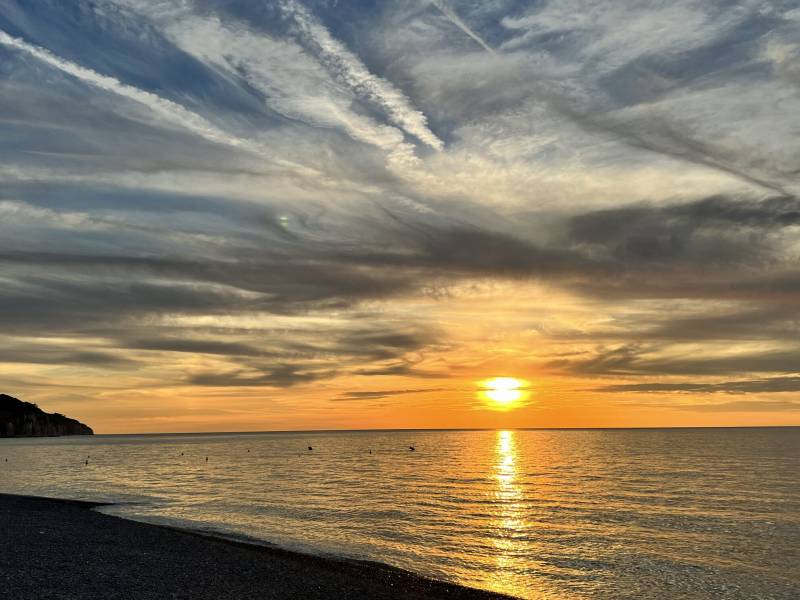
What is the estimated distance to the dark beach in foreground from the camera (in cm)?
2186

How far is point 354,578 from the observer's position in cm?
2681

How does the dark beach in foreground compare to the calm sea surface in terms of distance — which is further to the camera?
the calm sea surface

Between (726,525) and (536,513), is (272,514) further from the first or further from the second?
(726,525)

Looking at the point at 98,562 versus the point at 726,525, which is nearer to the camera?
the point at 98,562

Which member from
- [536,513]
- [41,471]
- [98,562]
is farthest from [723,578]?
[41,471]

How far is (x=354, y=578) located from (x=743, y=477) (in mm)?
75773

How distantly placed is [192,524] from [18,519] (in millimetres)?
10968

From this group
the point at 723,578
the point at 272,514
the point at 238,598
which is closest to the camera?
the point at 238,598

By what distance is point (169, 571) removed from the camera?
25312 mm

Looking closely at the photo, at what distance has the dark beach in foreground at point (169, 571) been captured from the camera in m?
21.9

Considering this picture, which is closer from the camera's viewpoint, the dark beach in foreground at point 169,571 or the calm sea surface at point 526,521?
the dark beach in foreground at point 169,571

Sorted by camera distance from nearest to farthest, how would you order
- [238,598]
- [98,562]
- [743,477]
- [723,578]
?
1. [238,598]
2. [98,562]
3. [723,578]
4. [743,477]

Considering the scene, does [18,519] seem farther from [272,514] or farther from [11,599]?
[11,599]

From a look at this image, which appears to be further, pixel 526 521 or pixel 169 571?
pixel 526 521
